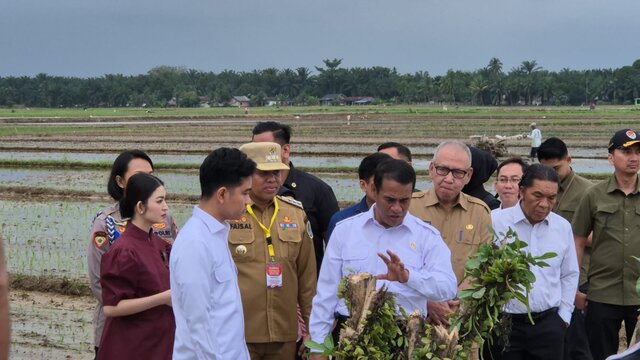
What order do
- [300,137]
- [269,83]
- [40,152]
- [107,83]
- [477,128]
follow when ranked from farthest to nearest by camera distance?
[269,83]
[107,83]
[477,128]
[300,137]
[40,152]

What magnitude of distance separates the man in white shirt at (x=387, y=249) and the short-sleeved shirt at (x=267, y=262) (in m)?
0.55

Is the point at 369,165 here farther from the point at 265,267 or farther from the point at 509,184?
the point at 509,184

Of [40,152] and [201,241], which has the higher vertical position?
[201,241]

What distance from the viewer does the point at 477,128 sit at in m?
38.6

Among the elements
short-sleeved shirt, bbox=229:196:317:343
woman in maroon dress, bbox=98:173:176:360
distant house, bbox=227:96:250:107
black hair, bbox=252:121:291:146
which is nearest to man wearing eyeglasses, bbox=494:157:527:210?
black hair, bbox=252:121:291:146

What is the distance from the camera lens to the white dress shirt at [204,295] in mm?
3143

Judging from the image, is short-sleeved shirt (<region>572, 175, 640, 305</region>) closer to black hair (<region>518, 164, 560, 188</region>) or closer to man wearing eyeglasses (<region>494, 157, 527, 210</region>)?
man wearing eyeglasses (<region>494, 157, 527, 210</region>)

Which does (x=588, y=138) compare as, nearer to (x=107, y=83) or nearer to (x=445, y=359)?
(x=445, y=359)

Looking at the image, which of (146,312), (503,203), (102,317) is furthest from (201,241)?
(503,203)

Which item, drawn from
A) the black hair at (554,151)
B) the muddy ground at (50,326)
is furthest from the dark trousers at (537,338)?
the muddy ground at (50,326)

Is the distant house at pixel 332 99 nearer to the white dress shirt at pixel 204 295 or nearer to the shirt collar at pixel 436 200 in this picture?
the shirt collar at pixel 436 200

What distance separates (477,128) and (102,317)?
35.4 m

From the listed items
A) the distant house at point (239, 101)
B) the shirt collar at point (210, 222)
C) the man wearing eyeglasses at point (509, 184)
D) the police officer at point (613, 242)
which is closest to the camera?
the shirt collar at point (210, 222)

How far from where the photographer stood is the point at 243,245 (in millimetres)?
4238
